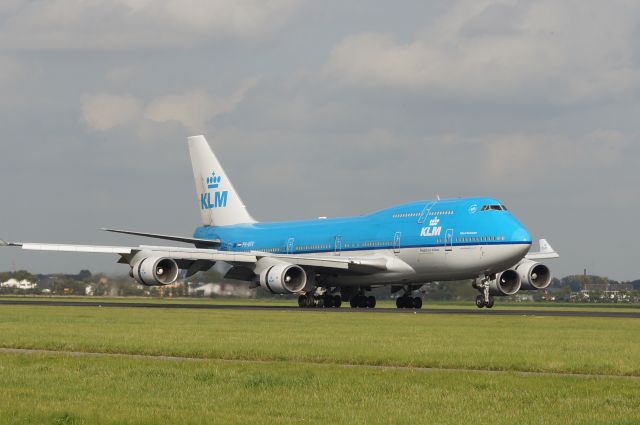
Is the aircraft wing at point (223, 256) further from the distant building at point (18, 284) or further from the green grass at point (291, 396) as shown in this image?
the distant building at point (18, 284)

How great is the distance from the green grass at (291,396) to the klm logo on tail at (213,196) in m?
52.7

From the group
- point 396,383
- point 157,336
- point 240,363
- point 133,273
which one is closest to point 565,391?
point 396,383

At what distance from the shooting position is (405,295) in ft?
212

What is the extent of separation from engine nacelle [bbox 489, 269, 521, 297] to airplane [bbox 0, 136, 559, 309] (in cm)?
5

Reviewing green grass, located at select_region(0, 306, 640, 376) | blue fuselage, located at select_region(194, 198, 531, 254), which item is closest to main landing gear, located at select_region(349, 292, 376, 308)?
blue fuselage, located at select_region(194, 198, 531, 254)

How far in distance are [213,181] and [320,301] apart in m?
17.8

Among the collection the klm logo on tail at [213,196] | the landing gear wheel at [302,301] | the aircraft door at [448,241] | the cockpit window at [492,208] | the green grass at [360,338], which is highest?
the klm logo on tail at [213,196]

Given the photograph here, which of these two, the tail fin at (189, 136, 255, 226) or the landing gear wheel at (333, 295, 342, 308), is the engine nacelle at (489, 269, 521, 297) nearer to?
the landing gear wheel at (333, 295, 342, 308)

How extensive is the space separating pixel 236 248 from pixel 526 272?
780 inches

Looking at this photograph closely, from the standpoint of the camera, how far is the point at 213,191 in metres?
77.7

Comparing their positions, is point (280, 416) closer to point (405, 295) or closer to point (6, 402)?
point (6, 402)

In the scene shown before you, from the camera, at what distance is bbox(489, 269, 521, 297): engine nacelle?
200 feet

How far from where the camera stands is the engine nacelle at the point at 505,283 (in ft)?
200

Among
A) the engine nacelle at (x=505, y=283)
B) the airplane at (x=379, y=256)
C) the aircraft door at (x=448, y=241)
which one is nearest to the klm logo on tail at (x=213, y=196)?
the airplane at (x=379, y=256)
